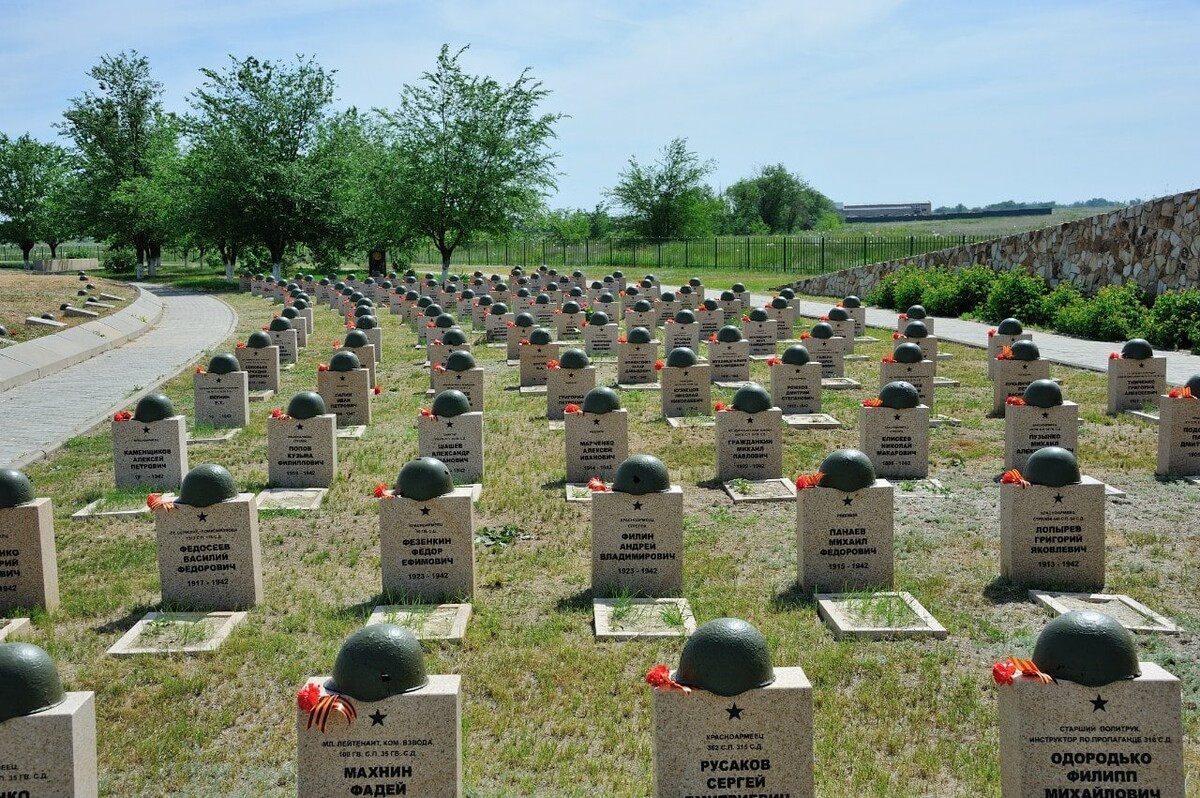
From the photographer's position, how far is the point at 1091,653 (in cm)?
480

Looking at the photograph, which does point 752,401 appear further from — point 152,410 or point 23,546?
point 23,546

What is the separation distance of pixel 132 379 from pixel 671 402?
36.2 ft

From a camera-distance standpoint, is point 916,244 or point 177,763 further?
point 916,244

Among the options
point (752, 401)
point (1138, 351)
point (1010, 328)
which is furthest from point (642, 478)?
point (1010, 328)

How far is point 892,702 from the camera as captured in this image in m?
6.38

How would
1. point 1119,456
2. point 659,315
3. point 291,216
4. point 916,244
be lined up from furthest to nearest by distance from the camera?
point 291,216
point 916,244
point 659,315
point 1119,456

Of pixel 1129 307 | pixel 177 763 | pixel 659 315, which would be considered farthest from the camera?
pixel 659 315

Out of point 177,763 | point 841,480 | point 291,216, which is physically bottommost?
point 177,763

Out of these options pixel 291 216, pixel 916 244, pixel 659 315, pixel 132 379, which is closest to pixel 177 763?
pixel 132 379

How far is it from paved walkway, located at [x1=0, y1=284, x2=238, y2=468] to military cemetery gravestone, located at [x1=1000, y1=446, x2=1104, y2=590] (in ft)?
34.5

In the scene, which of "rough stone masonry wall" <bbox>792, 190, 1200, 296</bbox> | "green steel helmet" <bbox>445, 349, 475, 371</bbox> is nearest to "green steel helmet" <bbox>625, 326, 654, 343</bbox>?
"green steel helmet" <bbox>445, 349, 475, 371</bbox>

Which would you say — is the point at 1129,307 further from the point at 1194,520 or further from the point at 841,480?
the point at 841,480

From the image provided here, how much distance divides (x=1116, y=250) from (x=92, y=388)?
73.5 feet

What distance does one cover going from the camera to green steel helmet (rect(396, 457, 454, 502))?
7.98 m
